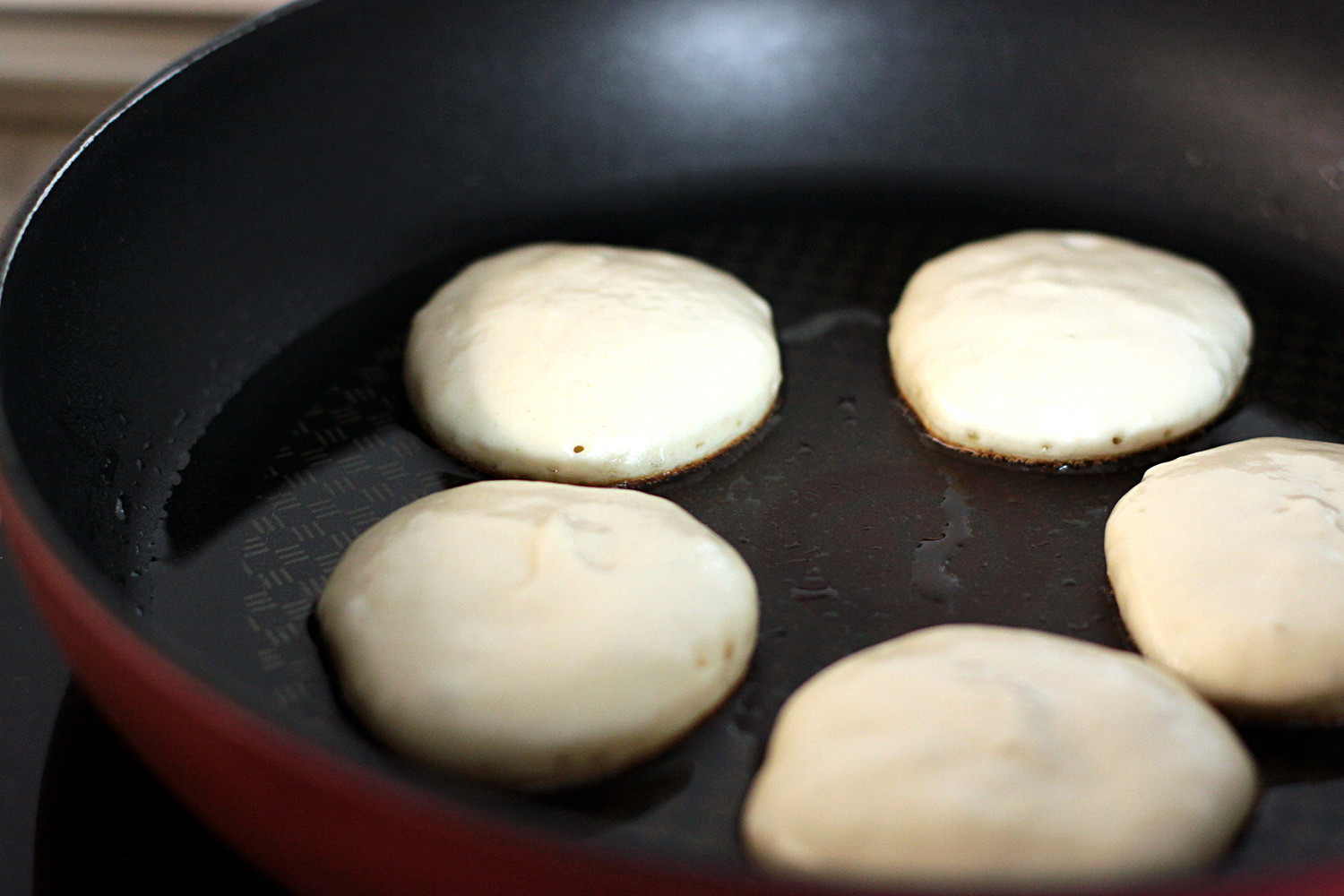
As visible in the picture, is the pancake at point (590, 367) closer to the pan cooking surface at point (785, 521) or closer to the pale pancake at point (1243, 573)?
the pan cooking surface at point (785, 521)

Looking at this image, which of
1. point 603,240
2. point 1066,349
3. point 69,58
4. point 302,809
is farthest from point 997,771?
point 69,58

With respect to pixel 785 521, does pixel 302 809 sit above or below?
above

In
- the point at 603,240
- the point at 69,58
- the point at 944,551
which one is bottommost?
the point at 944,551

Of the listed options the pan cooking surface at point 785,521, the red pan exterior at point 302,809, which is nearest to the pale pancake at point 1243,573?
the pan cooking surface at point 785,521

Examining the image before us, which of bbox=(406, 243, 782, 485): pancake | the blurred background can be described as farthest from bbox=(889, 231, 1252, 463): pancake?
the blurred background

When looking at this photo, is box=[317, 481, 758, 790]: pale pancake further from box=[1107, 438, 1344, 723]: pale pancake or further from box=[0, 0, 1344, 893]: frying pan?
box=[1107, 438, 1344, 723]: pale pancake

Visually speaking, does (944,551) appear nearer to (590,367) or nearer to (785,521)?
(785,521)

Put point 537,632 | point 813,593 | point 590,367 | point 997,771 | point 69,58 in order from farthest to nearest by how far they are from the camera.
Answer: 1. point 69,58
2. point 590,367
3. point 813,593
4. point 537,632
5. point 997,771
